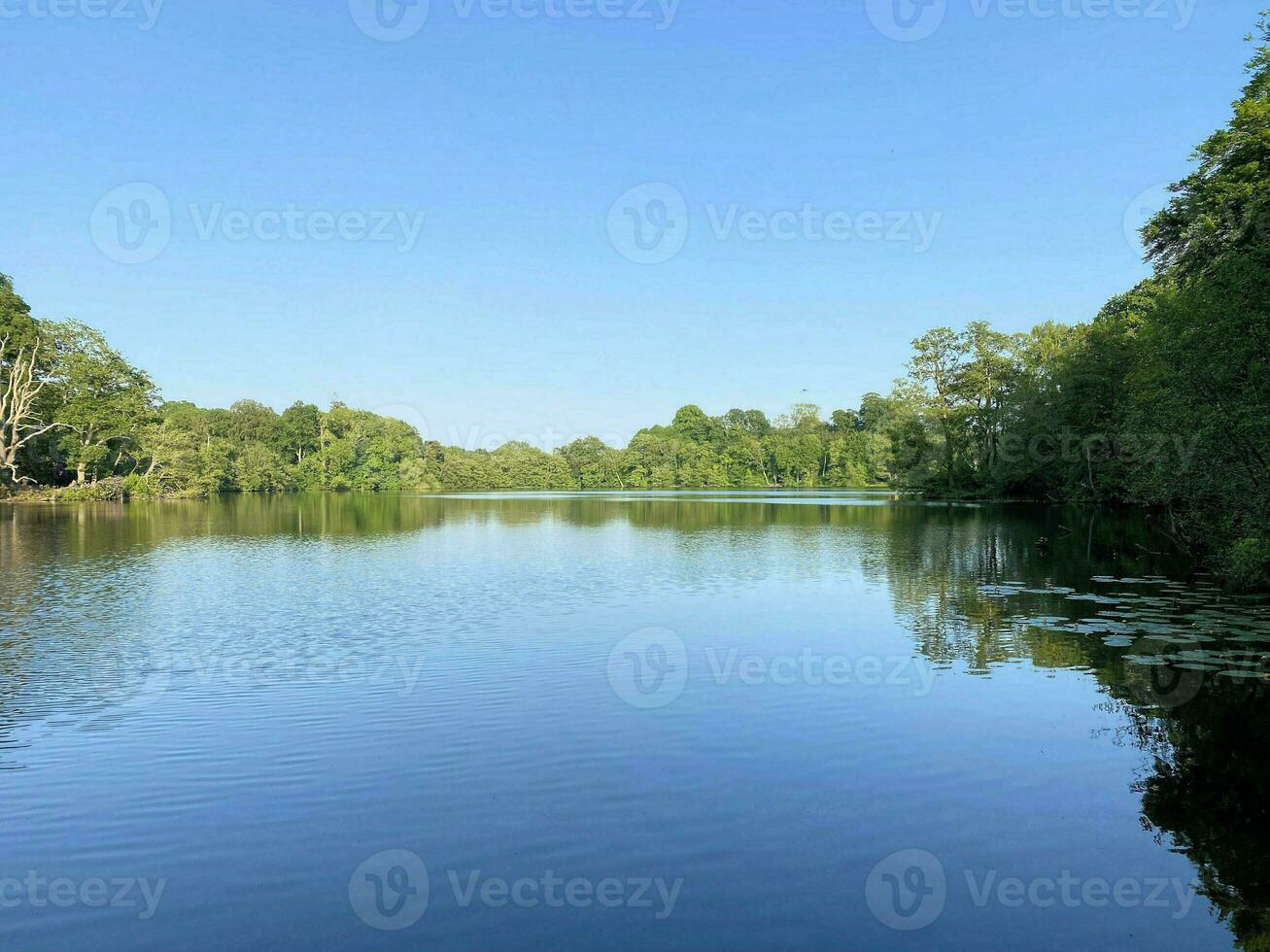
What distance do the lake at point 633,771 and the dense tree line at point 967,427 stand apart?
4.53 m

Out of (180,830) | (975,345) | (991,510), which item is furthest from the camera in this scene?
(975,345)

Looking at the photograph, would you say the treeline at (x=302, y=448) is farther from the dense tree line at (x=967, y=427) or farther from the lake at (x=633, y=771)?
→ the lake at (x=633, y=771)

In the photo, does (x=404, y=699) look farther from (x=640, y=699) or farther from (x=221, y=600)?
(x=221, y=600)

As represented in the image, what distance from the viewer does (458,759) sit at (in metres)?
9.65

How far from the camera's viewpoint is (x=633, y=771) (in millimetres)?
9359

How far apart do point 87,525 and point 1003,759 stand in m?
49.6

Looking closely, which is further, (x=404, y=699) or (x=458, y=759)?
(x=404, y=699)

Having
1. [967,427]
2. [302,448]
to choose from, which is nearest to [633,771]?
[967,427]

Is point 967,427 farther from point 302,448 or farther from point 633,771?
point 302,448

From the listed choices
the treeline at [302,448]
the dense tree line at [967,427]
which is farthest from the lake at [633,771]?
the treeline at [302,448]

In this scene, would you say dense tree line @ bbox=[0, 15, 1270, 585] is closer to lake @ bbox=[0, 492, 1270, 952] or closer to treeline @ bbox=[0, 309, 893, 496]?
treeline @ bbox=[0, 309, 893, 496]

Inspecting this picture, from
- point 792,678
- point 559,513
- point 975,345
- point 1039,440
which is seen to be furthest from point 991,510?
point 792,678

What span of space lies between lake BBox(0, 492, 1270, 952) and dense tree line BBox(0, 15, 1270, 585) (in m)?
4.53

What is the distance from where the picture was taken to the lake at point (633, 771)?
636 centimetres
